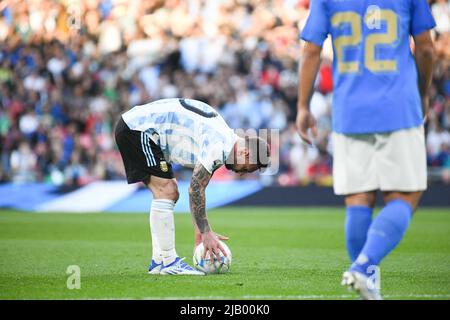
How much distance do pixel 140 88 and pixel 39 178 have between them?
3.40 m

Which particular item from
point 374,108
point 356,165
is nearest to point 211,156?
point 356,165

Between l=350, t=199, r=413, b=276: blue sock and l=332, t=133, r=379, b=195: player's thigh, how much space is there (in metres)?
0.20

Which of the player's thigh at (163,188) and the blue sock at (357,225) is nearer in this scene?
Answer: the blue sock at (357,225)

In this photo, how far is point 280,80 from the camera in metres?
23.0

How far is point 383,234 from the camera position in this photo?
18.6ft

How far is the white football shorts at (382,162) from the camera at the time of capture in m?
5.69

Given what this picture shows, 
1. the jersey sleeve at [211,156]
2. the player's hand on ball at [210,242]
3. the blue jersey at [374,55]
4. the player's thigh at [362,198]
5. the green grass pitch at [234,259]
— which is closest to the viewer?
the blue jersey at [374,55]

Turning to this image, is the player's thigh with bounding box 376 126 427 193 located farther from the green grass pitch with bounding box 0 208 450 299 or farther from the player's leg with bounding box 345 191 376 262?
the green grass pitch with bounding box 0 208 450 299

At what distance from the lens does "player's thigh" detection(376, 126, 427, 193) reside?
568 cm

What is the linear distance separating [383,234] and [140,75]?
710 inches

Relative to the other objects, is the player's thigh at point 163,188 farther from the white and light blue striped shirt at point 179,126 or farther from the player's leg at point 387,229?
the player's leg at point 387,229

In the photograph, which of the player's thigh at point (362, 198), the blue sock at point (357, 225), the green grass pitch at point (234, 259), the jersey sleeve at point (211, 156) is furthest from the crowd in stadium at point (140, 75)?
the player's thigh at point (362, 198)

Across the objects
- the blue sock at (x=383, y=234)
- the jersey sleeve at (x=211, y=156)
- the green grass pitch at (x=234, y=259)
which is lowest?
the green grass pitch at (x=234, y=259)
